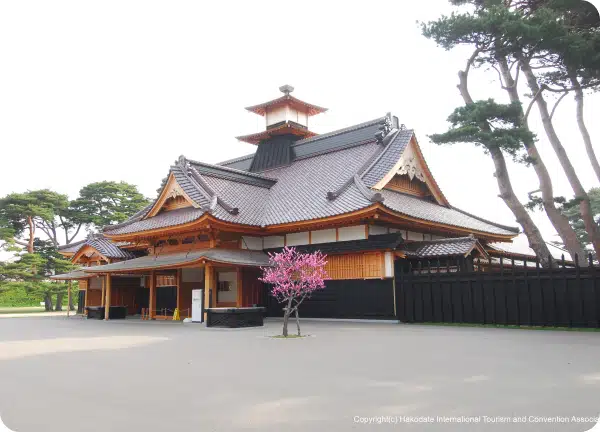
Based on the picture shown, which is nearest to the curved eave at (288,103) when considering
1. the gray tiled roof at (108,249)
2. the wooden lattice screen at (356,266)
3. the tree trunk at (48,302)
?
the gray tiled roof at (108,249)

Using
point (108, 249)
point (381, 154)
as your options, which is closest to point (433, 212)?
point (381, 154)

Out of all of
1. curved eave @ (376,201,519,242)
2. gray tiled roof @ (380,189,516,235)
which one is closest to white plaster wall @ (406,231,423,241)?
curved eave @ (376,201,519,242)

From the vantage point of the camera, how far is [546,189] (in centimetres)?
1898

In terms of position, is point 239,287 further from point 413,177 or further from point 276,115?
point 276,115

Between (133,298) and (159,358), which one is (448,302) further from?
(133,298)

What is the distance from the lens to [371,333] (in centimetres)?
1421

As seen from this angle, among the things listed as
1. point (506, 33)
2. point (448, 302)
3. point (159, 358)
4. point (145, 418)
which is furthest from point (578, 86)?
point (145, 418)

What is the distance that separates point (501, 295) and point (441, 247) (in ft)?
11.6

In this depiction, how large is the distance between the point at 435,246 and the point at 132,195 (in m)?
39.3

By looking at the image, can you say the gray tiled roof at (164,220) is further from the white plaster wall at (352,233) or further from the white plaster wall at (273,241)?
the white plaster wall at (352,233)

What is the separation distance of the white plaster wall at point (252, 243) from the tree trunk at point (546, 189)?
12178mm

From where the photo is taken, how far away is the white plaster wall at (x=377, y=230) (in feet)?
63.8

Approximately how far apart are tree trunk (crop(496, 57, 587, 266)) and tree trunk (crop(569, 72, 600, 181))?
165 centimetres

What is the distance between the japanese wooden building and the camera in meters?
18.9
